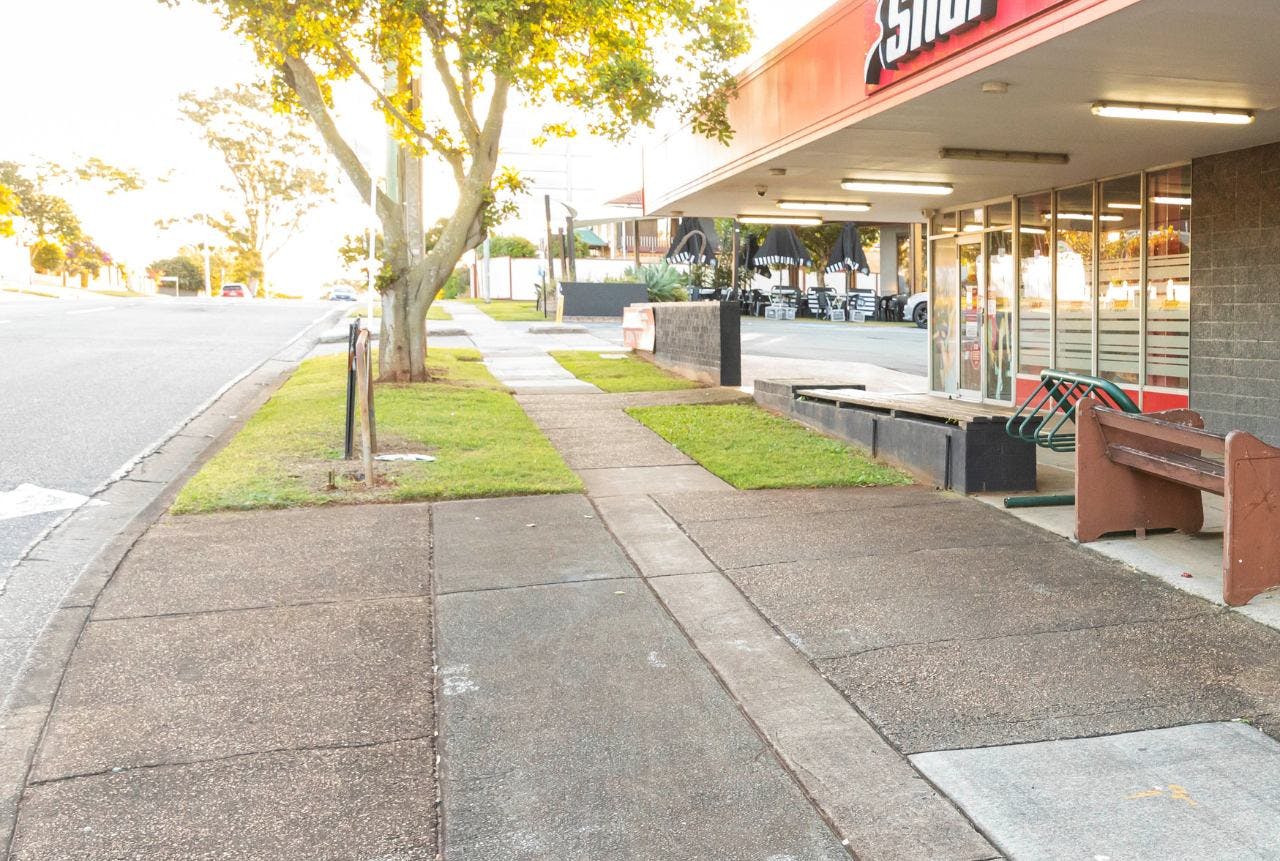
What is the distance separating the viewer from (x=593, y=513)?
25.7 ft

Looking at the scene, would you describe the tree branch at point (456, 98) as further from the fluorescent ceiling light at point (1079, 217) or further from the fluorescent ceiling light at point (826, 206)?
the fluorescent ceiling light at point (1079, 217)

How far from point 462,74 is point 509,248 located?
39345 mm

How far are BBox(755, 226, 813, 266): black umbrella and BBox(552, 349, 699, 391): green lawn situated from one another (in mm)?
16626

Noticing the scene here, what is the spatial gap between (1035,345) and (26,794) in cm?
1168

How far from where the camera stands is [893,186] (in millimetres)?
12484

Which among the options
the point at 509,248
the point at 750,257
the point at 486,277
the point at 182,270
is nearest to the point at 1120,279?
the point at 750,257

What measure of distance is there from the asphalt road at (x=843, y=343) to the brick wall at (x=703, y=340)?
10.4ft

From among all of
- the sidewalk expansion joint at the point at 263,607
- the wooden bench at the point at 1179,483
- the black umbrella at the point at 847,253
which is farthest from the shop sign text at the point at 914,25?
the black umbrella at the point at 847,253

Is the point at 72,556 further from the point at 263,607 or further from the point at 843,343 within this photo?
the point at 843,343

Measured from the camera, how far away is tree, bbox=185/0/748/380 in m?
12.0

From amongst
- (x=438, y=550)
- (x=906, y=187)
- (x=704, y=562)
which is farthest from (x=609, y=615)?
(x=906, y=187)

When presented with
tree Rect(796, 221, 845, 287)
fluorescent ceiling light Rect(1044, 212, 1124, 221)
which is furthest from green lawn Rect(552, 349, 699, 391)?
tree Rect(796, 221, 845, 287)

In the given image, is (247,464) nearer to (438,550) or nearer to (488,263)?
(438,550)

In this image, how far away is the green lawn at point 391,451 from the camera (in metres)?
8.20
